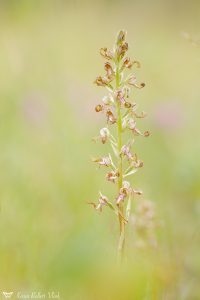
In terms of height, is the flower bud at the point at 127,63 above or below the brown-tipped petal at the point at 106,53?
below

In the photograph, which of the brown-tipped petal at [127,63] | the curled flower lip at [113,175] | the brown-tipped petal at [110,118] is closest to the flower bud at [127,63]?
the brown-tipped petal at [127,63]

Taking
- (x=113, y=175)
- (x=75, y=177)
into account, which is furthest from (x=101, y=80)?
(x=75, y=177)

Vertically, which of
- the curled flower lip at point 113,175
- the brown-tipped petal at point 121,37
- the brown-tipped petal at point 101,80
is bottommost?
the curled flower lip at point 113,175

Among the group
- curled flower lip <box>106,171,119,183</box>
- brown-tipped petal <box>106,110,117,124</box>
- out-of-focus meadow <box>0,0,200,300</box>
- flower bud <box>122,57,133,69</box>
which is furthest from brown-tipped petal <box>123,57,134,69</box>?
out-of-focus meadow <box>0,0,200,300</box>

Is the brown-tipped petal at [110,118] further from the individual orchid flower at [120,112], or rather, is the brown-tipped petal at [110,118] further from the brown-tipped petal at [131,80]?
the brown-tipped petal at [131,80]

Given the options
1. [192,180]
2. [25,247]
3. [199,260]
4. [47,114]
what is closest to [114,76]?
[25,247]

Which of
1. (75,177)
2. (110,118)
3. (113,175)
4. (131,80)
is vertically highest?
(75,177)

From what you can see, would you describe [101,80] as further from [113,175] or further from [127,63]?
[113,175]

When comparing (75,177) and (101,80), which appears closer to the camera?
(101,80)

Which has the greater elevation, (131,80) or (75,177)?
(75,177)

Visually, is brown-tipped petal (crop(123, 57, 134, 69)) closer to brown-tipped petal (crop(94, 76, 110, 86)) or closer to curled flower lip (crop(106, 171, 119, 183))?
brown-tipped petal (crop(94, 76, 110, 86))
